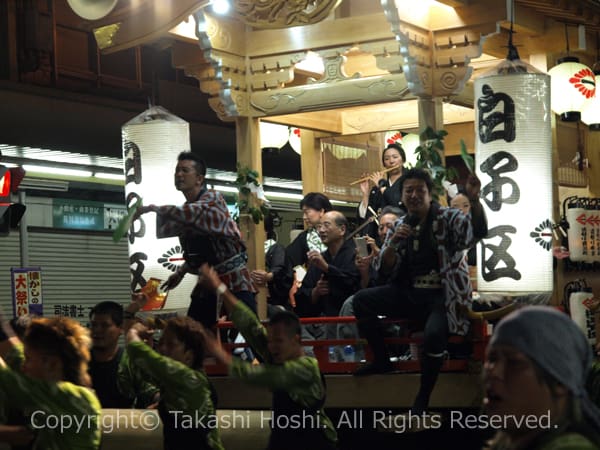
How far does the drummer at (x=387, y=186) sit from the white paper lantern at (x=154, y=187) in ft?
6.08

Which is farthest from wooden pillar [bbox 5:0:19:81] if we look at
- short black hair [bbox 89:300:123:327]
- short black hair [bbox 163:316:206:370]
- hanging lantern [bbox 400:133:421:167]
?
short black hair [bbox 163:316:206:370]

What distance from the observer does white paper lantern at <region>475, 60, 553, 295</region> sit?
322 inches

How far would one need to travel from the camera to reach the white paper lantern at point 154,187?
934 cm

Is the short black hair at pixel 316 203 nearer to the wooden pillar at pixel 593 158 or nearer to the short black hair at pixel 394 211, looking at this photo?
the short black hair at pixel 394 211

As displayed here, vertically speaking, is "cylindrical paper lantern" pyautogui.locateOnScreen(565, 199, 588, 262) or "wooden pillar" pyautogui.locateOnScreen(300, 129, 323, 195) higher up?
"wooden pillar" pyautogui.locateOnScreen(300, 129, 323, 195)

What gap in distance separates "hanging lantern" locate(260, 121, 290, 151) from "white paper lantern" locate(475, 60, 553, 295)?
4.12 m

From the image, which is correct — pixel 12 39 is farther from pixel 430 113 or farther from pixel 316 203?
pixel 430 113

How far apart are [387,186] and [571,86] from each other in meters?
2.15

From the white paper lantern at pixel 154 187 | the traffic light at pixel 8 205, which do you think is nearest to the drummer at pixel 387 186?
the white paper lantern at pixel 154 187

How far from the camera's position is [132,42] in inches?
377

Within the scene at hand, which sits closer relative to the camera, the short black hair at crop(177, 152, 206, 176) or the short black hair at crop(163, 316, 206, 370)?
the short black hair at crop(163, 316, 206, 370)

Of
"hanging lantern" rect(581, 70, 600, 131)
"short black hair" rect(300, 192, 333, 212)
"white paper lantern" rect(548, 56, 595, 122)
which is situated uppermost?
"white paper lantern" rect(548, 56, 595, 122)

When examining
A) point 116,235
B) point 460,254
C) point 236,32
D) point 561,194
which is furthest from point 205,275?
point 561,194

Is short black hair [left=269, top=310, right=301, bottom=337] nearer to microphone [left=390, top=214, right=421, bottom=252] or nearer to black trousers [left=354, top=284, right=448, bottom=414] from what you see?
black trousers [left=354, top=284, right=448, bottom=414]
